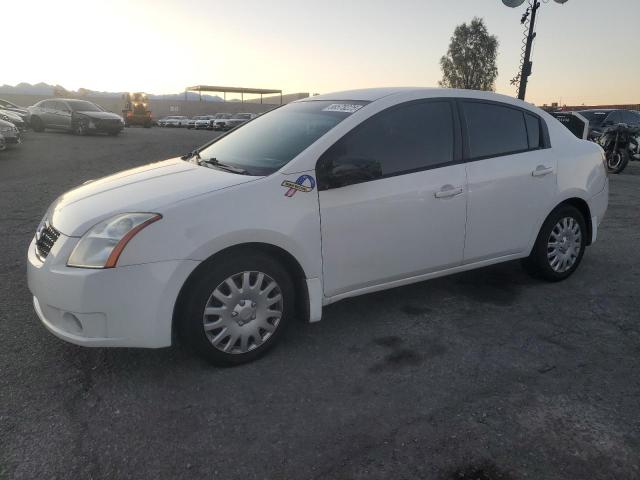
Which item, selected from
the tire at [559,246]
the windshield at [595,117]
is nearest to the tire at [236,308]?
the tire at [559,246]

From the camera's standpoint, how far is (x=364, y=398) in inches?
108

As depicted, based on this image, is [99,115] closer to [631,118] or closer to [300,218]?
[631,118]

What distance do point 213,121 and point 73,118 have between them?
24047mm

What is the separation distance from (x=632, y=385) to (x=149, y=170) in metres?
3.48

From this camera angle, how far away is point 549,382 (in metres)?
2.90

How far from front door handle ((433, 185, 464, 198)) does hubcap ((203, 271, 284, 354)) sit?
1.37 meters

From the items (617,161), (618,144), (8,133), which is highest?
(8,133)

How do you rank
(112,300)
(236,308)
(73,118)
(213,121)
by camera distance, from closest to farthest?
(112,300), (236,308), (73,118), (213,121)

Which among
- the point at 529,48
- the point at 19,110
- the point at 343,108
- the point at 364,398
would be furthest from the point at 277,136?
the point at 19,110

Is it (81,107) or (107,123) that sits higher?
(81,107)

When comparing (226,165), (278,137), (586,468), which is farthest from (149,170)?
(586,468)

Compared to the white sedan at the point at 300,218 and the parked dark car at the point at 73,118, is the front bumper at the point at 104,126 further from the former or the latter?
the white sedan at the point at 300,218

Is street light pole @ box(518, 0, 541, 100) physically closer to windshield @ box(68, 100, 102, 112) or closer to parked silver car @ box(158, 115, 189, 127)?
windshield @ box(68, 100, 102, 112)

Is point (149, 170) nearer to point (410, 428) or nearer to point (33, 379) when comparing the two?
point (33, 379)
